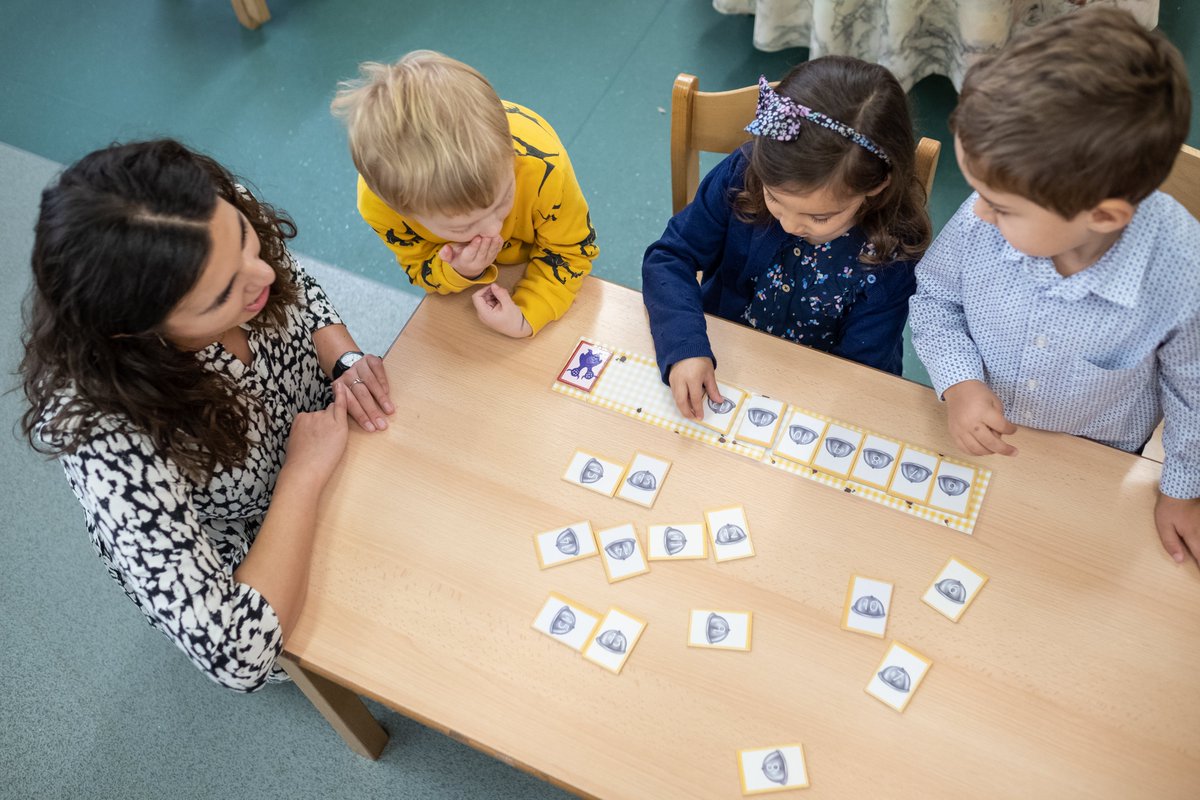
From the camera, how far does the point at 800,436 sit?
139 centimetres

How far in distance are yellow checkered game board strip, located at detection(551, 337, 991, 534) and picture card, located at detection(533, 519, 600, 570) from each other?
0.68ft

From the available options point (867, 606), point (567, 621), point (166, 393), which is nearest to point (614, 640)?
point (567, 621)

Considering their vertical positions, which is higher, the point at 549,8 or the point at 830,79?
the point at 830,79

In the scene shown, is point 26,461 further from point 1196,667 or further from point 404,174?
point 1196,667

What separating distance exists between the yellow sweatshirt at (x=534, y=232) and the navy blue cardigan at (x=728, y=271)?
128mm

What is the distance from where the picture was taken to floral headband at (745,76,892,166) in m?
1.31

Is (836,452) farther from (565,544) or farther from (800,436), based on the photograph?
(565,544)

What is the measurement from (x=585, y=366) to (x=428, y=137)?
41cm

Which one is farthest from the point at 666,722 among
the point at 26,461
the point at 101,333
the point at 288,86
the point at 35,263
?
the point at 288,86

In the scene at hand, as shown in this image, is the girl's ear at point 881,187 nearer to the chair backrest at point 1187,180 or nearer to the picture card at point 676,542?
the chair backrest at point 1187,180

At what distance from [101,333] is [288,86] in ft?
7.24

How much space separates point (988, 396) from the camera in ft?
4.39

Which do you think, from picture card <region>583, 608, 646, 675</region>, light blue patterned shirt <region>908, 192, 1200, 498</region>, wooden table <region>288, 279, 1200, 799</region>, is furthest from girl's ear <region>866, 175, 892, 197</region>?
picture card <region>583, 608, 646, 675</region>

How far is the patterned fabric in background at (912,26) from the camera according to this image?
2.48m
